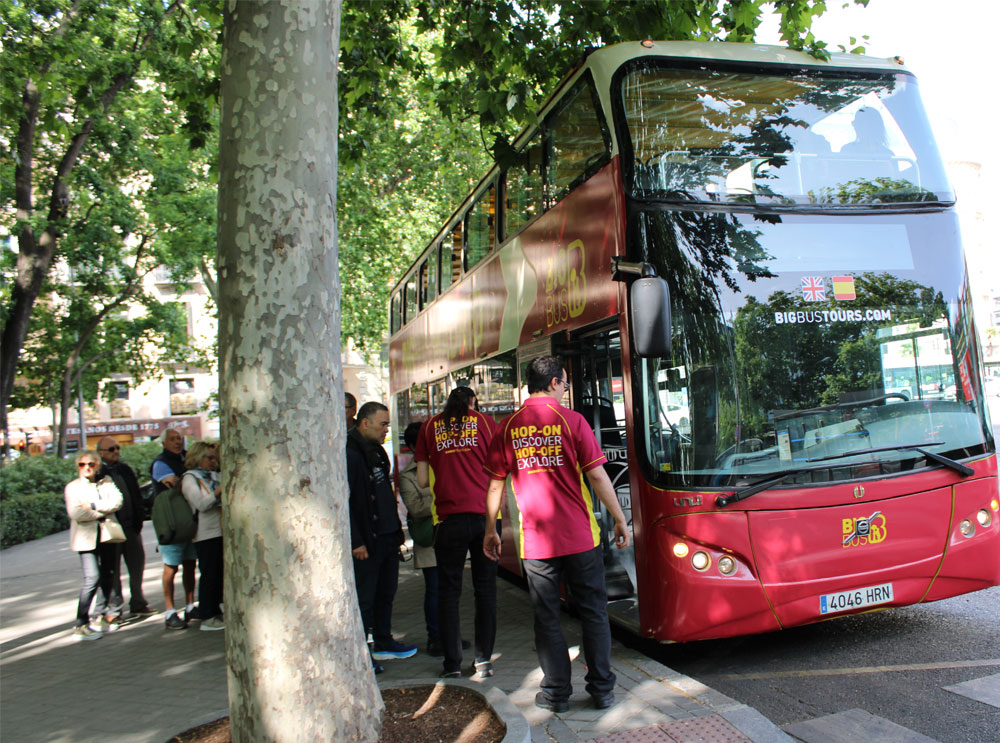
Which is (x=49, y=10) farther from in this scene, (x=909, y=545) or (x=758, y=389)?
(x=909, y=545)

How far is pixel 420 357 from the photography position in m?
13.0

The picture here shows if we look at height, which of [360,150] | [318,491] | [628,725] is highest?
[360,150]

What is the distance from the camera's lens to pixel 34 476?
1980 centimetres

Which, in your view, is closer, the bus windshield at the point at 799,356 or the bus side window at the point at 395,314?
the bus windshield at the point at 799,356

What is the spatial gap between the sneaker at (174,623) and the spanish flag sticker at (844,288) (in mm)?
6234

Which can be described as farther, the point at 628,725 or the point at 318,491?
the point at 628,725

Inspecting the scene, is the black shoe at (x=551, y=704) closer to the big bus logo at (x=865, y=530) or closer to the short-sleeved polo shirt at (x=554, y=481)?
the short-sleeved polo shirt at (x=554, y=481)

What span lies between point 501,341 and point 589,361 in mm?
1633

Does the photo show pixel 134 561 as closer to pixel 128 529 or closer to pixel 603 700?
pixel 128 529

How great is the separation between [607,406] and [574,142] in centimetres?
210

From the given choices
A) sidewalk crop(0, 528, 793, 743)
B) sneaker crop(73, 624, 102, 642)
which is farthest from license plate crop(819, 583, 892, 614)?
sneaker crop(73, 624, 102, 642)

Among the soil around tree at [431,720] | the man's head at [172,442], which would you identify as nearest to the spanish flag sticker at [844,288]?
the soil around tree at [431,720]

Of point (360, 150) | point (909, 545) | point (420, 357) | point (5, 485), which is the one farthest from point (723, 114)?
point (5, 485)

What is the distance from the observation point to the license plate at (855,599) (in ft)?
17.6
